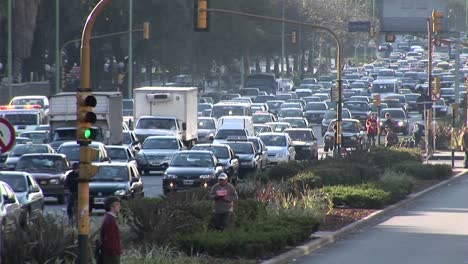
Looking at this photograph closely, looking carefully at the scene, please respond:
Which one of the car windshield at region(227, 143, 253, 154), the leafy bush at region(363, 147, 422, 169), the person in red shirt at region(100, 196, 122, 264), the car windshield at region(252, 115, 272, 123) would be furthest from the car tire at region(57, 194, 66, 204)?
the car windshield at region(252, 115, 272, 123)

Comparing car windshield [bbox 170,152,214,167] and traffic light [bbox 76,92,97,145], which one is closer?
traffic light [bbox 76,92,97,145]

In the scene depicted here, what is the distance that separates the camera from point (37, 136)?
172 ft

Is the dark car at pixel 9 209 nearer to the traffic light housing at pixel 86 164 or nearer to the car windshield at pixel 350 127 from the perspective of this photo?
the traffic light housing at pixel 86 164

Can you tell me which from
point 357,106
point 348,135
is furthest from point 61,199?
point 357,106

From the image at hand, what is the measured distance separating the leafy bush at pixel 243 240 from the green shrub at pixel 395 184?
12.5 metres

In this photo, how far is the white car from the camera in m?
53.3

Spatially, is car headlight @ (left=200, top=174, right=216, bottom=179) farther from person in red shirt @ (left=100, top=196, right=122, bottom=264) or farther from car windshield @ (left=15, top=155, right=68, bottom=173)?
person in red shirt @ (left=100, top=196, right=122, bottom=264)

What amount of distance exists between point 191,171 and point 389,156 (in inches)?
424

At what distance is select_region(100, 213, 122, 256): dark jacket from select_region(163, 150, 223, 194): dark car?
20.0 meters

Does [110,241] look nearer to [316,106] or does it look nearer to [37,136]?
[37,136]

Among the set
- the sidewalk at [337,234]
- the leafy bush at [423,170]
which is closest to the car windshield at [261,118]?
the sidewalk at [337,234]

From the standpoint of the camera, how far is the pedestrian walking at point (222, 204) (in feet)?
81.9

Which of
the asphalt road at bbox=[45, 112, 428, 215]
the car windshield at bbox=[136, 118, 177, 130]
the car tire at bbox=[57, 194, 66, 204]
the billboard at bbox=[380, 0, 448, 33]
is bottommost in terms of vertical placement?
the asphalt road at bbox=[45, 112, 428, 215]

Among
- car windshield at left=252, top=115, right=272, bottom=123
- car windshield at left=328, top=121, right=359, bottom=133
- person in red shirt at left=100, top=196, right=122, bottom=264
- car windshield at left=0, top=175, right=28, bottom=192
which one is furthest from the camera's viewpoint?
car windshield at left=252, top=115, right=272, bottom=123
